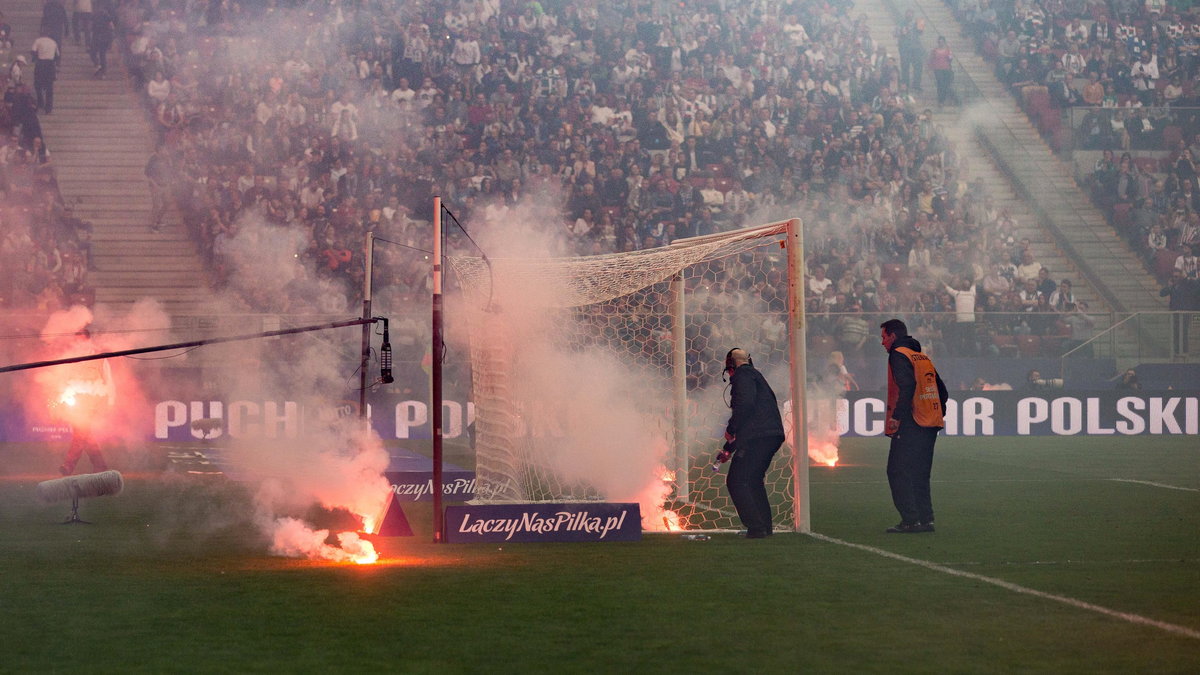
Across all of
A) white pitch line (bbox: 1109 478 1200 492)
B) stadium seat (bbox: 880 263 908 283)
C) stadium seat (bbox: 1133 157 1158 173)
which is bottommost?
white pitch line (bbox: 1109 478 1200 492)

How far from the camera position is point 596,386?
19109mm

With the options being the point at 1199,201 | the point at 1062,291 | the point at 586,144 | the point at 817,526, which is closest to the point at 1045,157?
the point at 1199,201

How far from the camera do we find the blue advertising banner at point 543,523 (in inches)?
436

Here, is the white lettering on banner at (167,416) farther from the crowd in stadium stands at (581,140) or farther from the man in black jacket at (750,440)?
the man in black jacket at (750,440)

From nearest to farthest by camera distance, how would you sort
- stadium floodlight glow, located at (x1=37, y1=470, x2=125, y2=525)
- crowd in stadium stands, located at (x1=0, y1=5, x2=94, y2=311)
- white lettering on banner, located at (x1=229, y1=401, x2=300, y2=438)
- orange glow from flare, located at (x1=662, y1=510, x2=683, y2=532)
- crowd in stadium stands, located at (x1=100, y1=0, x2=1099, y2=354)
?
orange glow from flare, located at (x1=662, y1=510, x2=683, y2=532)
stadium floodlight glow, located at (x1=37, y1=470, x2=125, y2=525)
white lettering on banner, located at (x1=229, y1=401, x2=300, y2=438)
crowd in stadium stands, located at (x1=0, y1=5, x2=94, y2=311)
crowd in stadium stands, located at (x1=100, y1=0, x2=1099, y2=354)

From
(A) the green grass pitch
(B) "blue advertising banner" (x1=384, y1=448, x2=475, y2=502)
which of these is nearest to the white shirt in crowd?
(B) "blue advertising banner" (x1=384, y1=448, x2=475, y2=502)

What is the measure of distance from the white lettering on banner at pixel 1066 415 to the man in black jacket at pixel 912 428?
15.3 metres

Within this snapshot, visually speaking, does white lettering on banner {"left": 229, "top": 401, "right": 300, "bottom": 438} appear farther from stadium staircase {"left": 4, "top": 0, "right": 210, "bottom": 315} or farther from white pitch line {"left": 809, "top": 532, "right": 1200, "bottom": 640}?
white pitch line {"left": 809, "top": 532, "right": 1200, "bottom": 640}

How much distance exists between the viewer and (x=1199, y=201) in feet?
102

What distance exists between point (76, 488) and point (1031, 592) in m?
8.55

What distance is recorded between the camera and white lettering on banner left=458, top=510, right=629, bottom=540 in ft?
36.3

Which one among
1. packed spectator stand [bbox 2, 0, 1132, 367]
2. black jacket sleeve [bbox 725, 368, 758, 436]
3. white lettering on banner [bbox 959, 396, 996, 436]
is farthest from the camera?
packed spectator stand [bbox 2, 0, 1132, 367]

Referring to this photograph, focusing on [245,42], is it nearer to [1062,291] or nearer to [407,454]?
[407,454]

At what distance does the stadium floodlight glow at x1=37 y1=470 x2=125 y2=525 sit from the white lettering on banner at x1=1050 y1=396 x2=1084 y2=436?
61.0 feet
